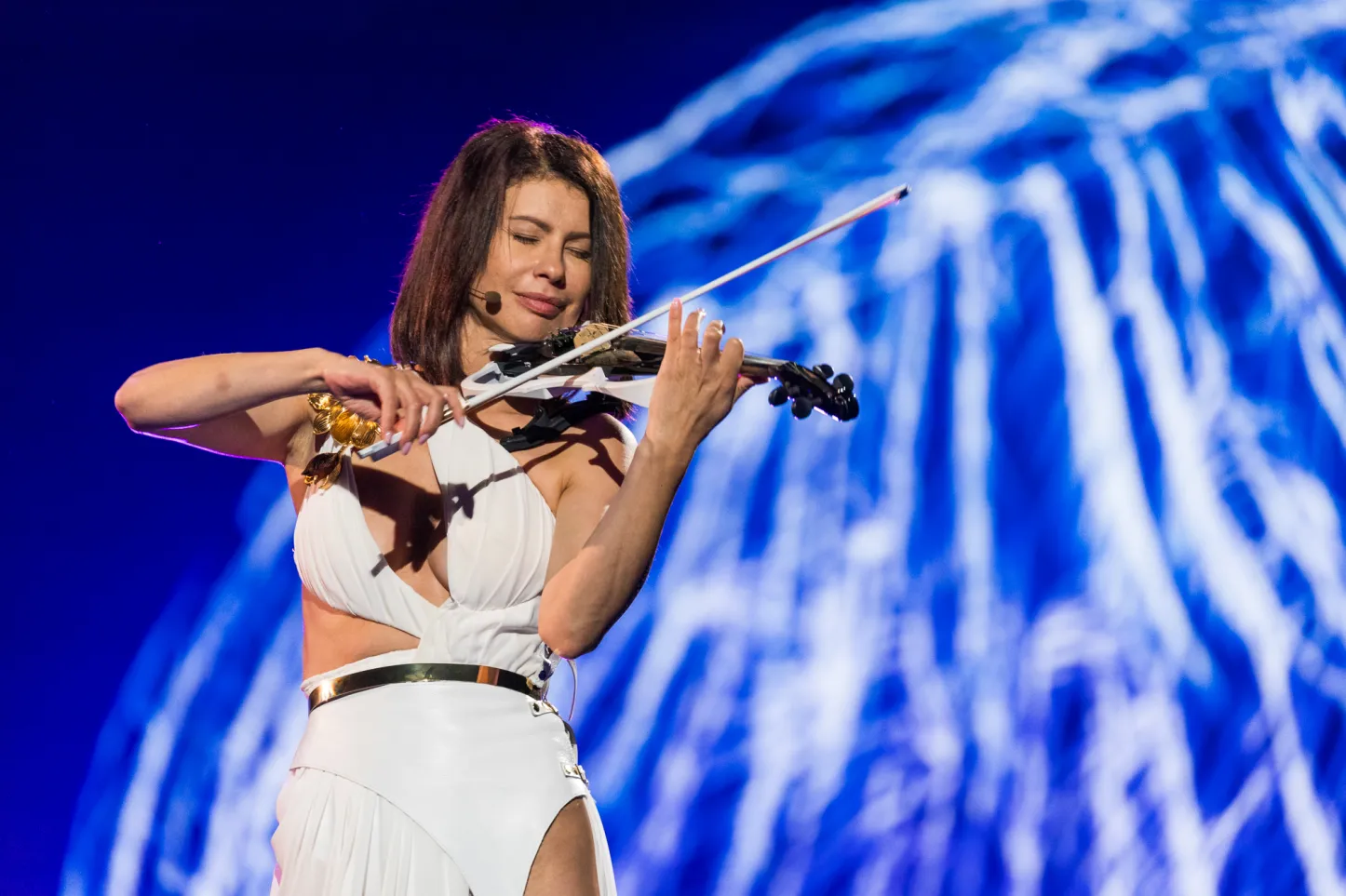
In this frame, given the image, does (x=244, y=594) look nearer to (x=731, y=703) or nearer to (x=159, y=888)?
(x=159, y=888)

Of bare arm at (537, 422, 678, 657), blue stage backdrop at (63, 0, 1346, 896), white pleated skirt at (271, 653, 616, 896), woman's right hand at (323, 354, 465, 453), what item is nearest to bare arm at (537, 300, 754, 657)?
bare arm at (537, 422, 678, 657)

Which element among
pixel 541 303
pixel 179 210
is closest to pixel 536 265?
pixel 541 303

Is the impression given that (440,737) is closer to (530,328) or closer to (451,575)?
(451,575)

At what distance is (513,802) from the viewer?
1137mm

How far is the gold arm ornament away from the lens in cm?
123

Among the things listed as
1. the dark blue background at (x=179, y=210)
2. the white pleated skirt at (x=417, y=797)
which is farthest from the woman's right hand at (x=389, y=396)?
the dark blue background at (x=179, y=210)

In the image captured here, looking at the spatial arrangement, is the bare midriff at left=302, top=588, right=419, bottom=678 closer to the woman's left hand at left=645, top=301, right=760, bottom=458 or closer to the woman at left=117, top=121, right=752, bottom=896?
the woman at left=117, top=121, right=752, bottom=896

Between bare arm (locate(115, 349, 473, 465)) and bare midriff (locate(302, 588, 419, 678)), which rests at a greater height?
bare arm (locate(115, 349, 473, 465))

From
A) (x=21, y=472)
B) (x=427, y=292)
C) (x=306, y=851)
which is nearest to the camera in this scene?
(x=306, y=851)

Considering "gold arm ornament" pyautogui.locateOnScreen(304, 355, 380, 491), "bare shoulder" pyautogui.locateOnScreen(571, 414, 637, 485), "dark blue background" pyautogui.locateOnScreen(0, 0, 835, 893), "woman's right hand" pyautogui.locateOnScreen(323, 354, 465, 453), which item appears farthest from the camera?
"dark blue background" pyautogui.locateOnScreen(0, 0, 835, 893)

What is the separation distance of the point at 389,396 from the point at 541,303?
406mm

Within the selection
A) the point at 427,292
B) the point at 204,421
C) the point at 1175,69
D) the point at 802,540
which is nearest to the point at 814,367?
the point at 427,292

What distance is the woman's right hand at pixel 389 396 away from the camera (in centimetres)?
101

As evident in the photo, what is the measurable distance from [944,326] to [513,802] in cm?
184
